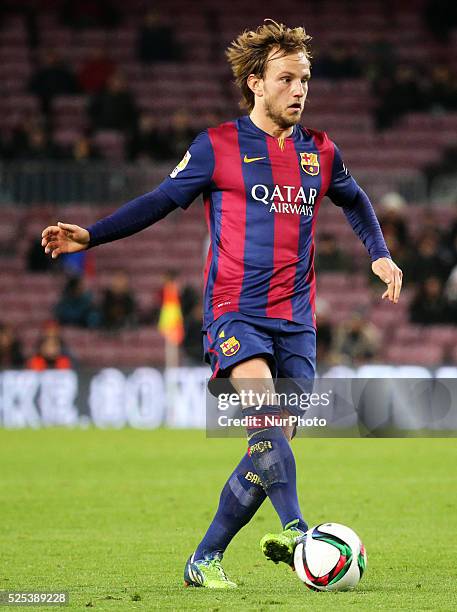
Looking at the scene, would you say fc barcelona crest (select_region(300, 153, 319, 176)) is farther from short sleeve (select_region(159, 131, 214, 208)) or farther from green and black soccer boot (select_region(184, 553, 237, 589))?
green and black soccer boot (select_region(184, 553, 237, 589))

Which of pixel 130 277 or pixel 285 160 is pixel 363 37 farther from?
pixel 285 160

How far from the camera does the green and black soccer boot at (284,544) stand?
17.9ft

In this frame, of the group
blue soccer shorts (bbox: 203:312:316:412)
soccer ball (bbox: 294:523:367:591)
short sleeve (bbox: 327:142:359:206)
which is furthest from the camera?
short sleeve (bbox: 327:142:359:206)

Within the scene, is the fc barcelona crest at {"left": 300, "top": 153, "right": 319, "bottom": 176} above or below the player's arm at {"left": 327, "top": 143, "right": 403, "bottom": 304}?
above

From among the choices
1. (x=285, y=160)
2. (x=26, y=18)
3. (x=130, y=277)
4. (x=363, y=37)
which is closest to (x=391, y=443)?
(x=130, y=277)

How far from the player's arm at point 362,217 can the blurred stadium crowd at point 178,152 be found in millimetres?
12018

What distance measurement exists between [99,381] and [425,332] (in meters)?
4.76

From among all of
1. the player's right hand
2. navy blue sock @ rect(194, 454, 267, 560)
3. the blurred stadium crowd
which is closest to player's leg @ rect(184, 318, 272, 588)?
navy blue sock @ rect(194, 454, 267, 560)

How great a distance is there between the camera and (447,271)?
20.0 metres

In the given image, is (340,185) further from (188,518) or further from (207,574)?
(188,518)

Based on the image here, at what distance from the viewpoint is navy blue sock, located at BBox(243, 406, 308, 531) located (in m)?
5.57

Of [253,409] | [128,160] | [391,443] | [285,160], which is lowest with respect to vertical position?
[391,443]

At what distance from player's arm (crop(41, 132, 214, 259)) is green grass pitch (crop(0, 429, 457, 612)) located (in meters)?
1.44

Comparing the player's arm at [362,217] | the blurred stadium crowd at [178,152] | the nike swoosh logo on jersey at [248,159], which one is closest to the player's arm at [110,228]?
the nike swoosh logo on jersey at [248,159]
